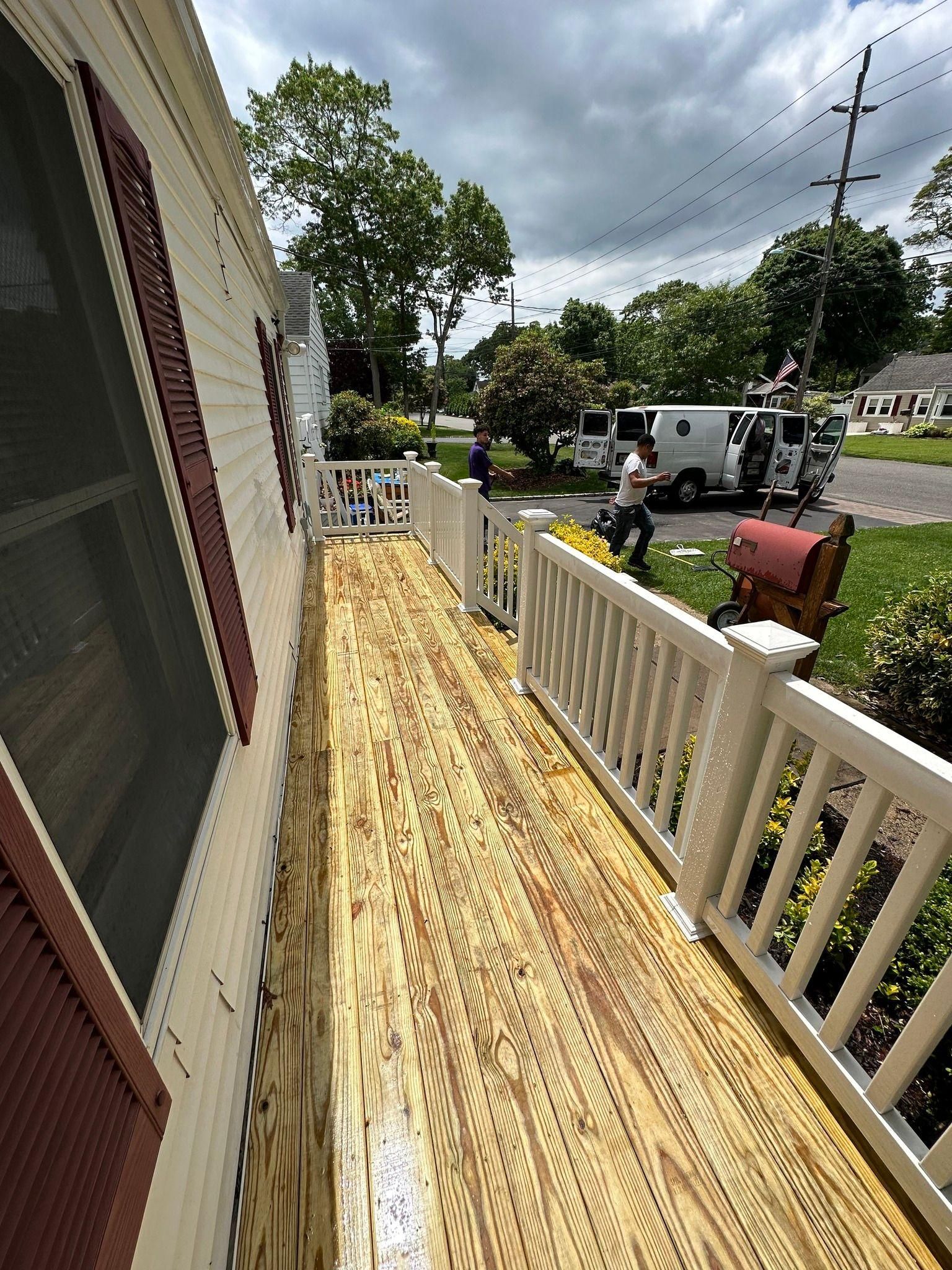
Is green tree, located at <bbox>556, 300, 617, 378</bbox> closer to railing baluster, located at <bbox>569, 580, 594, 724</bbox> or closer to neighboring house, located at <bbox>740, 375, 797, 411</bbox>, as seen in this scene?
neighboring house, located at <bbox>740, 375, 797, 411</bbox>

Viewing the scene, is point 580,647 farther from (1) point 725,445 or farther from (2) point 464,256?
(2) point 464,256

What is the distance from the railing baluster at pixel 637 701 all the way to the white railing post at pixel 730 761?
13.5 inches

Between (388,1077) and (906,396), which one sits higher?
(906,396)

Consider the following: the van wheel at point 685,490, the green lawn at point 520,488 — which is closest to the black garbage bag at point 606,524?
the green lawn at point 520,488

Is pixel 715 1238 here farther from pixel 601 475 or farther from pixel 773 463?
Answer: pixel 601 475

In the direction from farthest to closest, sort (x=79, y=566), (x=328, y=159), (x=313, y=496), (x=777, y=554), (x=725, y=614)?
(x=328, y=159), (x=313, y=496), (x=725, y=614), (x=777, y=554), (x=79, y=566)

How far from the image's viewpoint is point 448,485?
15.5 feet

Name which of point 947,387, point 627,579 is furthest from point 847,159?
point 627,579

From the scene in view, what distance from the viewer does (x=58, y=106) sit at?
974 millimetres

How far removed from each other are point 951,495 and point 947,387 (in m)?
24.0

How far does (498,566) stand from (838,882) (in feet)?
10.3

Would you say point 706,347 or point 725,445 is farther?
point 706,347

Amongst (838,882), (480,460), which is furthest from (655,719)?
(480,460)

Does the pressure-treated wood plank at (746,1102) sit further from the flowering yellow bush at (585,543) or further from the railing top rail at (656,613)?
the flowering yellow bush at (585,543)
